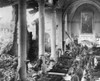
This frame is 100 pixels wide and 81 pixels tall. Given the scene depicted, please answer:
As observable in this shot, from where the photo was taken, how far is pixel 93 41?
75.9ft

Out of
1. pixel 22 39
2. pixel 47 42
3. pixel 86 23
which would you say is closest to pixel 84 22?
pixel 86 23

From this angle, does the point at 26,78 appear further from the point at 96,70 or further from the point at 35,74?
the point at 96,70

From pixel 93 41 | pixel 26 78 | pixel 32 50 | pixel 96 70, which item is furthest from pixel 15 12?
pixel 93 41

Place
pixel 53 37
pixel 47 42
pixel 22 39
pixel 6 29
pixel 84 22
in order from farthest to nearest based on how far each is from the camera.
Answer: pixel 84 22, pixel 47 42, pixel 53 37, pixel 6 29, pixel 22 39

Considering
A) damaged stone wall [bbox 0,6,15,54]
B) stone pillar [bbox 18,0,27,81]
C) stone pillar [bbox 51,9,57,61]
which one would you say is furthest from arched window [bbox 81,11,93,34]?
stone pillar [bbox 18,0,27,81]

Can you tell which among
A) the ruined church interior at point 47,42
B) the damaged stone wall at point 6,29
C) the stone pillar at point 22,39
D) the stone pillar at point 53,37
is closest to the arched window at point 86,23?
the ruined church interior at point 47,42

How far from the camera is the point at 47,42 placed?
18578mm

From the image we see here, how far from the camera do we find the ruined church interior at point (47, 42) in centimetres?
988

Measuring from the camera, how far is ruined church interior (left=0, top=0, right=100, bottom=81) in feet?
32.4

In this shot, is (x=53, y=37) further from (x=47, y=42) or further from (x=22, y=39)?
(x=22, y=39)

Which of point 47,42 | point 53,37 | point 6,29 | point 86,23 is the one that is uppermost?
point 86,23

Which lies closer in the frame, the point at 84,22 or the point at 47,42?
the point at 47,42

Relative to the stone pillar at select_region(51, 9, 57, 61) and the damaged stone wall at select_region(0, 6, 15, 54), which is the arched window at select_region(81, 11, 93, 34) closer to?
the stone pillar at select_region(51, 9, 57, 61)

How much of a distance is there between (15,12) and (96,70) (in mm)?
7425
